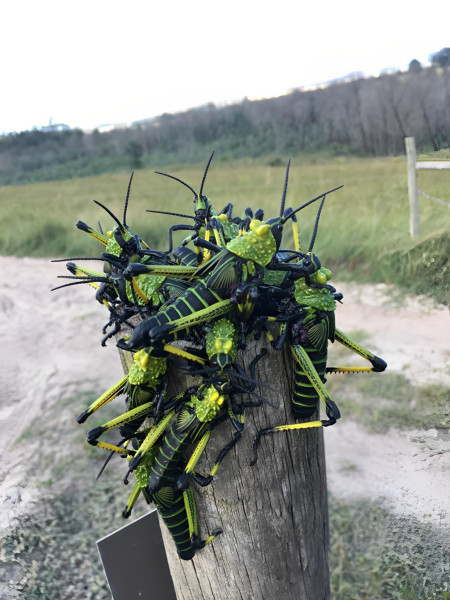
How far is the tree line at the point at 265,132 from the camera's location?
2.30 meters

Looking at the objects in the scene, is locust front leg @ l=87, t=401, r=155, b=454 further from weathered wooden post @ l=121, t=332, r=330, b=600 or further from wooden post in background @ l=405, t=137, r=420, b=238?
wooden post in background @ l=405, t=137, r=420, b=238

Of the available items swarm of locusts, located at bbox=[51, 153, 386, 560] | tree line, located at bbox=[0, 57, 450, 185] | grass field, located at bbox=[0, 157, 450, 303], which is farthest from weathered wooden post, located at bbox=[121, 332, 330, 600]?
tree line, located at bbox=[0, 57, 450, 185]

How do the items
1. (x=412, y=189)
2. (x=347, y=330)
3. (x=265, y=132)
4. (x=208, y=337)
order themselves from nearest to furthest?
(x=208, y=337) < (x=412, y=189) < (x=265, y=132) < (x=347, y=330)

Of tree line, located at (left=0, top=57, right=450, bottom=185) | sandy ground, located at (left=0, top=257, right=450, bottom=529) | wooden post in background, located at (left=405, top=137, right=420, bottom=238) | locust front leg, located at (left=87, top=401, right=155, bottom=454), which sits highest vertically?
tree line, located at (left=0, top=57, right=450, bottom=185)

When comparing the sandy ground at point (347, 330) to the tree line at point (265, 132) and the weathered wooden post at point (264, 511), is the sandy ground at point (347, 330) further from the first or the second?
the weathered wooden post at point (264, 511)

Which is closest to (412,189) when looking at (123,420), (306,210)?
(306,210)

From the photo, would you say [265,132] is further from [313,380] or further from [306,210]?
[313,380]

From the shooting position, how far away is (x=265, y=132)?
278 centimetres

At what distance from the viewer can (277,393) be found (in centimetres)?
98

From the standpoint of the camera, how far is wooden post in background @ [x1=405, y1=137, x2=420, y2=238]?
7.34 ft

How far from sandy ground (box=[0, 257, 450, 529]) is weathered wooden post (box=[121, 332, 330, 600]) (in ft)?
4.00

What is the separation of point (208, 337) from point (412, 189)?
188 cm

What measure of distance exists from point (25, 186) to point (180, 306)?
2.71 metres

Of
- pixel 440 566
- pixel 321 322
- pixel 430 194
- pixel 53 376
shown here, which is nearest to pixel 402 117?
pixel 430 194
